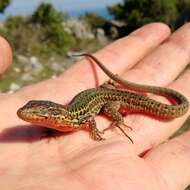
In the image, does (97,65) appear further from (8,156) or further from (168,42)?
(8,156)

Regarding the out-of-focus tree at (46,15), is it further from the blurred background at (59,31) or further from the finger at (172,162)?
the finger at (172,162)

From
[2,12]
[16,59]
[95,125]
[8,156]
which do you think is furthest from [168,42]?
[2,12]

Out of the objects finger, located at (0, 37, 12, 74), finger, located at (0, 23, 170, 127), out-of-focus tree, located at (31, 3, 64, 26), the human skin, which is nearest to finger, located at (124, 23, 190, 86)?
the human skin

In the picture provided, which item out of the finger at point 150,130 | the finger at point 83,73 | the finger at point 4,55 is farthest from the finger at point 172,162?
the finger at point 4,55

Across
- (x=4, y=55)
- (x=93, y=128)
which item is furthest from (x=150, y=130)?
(x=4, y=55)

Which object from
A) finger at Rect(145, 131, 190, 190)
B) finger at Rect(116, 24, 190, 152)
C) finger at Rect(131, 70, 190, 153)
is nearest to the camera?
finger at Rect(145, 131, 190, 190)

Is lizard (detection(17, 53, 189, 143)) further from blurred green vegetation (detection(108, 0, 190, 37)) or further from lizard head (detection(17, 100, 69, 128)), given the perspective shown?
blurred green vegetation (detection(108, 0, 190, 37))
